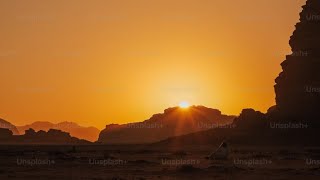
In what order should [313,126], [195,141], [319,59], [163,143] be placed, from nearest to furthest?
1. [313,126]
2. [319,59]
3. [195,141]
4. [163,143]

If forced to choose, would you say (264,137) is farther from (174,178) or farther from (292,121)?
(174,178)

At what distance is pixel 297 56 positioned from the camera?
133m

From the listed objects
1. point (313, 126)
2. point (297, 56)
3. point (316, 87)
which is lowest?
point (313, 126)

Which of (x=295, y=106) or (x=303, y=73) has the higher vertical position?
(x=303, y=73)

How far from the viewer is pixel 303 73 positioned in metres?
131

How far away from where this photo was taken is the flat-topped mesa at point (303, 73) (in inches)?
4968

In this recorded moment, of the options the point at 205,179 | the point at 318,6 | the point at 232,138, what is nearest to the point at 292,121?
the point at 232,138

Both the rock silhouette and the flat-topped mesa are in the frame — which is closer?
the rock silhouette

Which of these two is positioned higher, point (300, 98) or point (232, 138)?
point (300, 98)

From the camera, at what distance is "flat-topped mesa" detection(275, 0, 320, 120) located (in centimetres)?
12619

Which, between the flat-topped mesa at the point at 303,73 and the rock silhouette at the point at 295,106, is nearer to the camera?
the rock silhouette at the point at 295,106

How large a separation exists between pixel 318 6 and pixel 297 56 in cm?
1397

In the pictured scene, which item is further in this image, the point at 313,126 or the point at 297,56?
the point at 297,56

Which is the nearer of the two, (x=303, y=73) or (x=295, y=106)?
(x=295, y=106)
